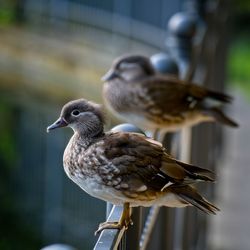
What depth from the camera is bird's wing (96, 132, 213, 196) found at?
4008 millimetres

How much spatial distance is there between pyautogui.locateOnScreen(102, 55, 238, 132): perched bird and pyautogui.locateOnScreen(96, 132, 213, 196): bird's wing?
1.80 metres

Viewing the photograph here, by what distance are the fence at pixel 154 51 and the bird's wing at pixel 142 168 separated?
5.5 inches

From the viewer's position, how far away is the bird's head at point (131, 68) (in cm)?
617

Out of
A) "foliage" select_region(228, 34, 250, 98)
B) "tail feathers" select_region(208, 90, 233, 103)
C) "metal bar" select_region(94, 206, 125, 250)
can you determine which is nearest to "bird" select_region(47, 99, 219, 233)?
"metal bar" select_region(94, 206, 125, 250)

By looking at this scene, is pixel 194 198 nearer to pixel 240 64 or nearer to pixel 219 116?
pixel 219 116

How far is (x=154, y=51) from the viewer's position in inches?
512

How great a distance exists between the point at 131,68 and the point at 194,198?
240cm

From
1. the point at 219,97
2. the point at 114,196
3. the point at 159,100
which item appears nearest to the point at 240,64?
the point at 159,100

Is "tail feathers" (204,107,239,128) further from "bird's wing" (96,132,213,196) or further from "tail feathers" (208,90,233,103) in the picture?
"bird's wing" (96,132,213,196)

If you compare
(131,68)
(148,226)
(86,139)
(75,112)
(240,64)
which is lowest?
(148,226)

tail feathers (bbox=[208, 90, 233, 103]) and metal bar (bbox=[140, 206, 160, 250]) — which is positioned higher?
tail feathers (bbox=[208, 90, 233, 103])

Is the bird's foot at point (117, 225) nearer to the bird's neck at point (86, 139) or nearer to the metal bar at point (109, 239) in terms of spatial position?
the metal bar at point (109, 239)

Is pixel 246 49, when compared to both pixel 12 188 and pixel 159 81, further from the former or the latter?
pixel 159 81

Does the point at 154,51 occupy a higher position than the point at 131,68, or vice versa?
the point at 154,51
